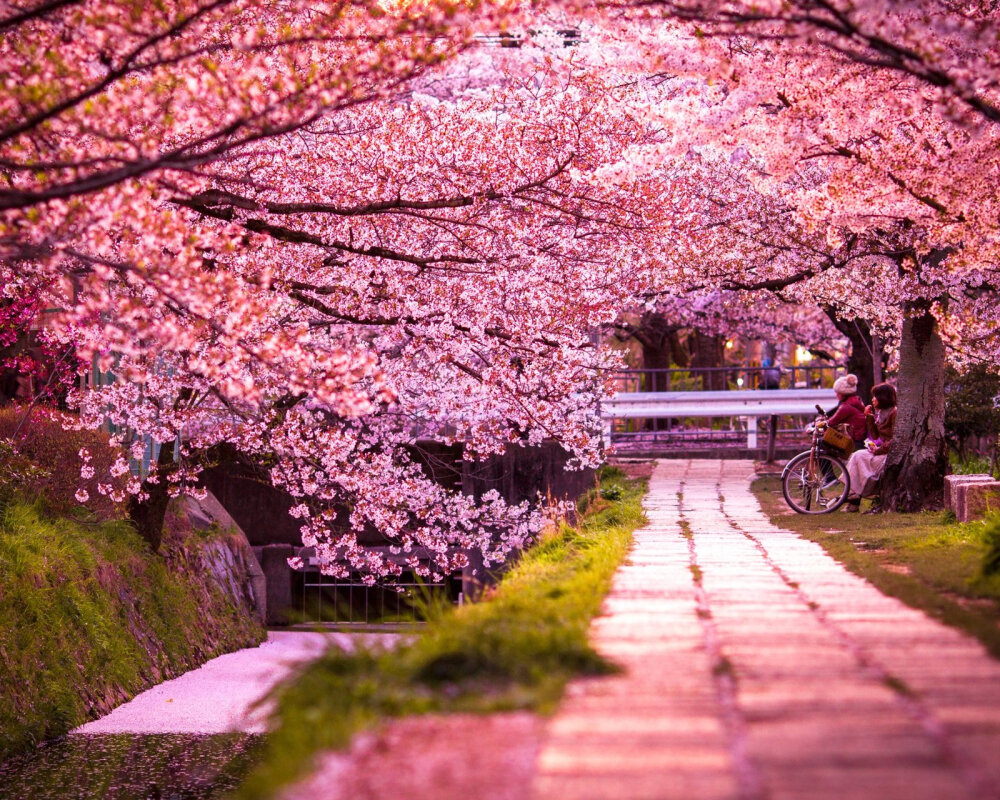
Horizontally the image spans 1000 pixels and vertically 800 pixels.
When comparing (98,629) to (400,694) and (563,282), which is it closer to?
(563,282)

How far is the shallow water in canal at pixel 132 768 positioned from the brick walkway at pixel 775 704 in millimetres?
5293

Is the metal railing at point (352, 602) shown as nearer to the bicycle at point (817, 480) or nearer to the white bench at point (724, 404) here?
the white bench at point (724, 404)

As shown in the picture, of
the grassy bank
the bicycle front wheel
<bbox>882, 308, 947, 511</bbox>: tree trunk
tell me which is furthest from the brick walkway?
<bbox>882, 308, 947, 511</bbox>: tree trunk

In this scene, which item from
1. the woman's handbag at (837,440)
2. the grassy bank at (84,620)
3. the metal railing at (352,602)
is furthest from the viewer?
the metal railing at (352,602)

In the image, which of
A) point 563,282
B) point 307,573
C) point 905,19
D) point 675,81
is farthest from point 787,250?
point 307,573

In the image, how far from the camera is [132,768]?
10820mm

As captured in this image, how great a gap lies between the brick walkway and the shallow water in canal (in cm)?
529

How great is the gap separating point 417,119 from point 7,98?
19.2ft

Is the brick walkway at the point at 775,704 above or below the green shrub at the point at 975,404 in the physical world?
below

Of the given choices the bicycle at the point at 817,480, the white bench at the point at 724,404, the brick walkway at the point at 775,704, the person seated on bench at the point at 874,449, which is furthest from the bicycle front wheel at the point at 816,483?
the white bench at the point at 724,404

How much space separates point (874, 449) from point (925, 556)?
629cm

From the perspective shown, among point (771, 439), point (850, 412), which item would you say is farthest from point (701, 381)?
point (850, 412)

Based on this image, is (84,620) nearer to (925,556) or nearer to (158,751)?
(158,751)

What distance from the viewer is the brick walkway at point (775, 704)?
3381 millimetres
